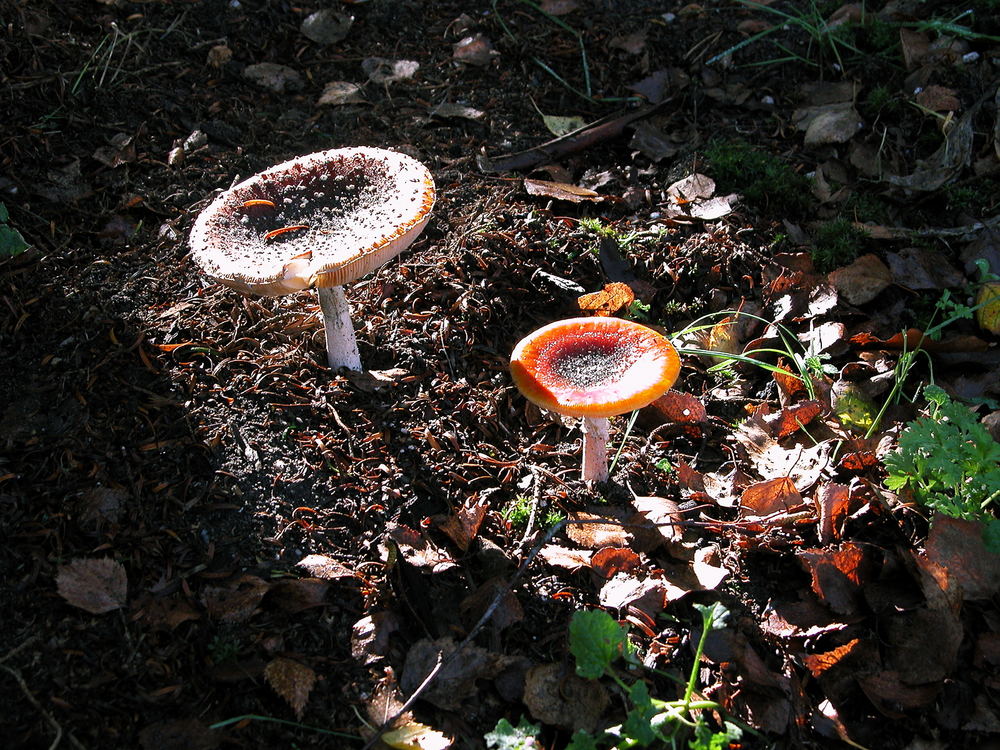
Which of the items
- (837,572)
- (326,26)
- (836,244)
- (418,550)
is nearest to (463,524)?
(418,550)

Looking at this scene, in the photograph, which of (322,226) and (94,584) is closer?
Result: (94,584)

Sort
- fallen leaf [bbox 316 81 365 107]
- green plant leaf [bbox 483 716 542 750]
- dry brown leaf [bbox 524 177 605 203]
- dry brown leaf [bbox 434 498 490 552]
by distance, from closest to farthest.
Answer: green plant leaf [bbox 483 716 542 750]
dry brown leaf [bbox 434 498 490 552]
dry brown leaf [bbox 524 177 605 203]
fallen leaf [bbox 316 81 365 107]

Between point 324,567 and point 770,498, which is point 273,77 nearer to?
point 324,567

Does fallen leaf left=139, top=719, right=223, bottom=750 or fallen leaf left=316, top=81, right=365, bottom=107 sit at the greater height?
fallen leaf left=316, top=81, right=365, bottom=107

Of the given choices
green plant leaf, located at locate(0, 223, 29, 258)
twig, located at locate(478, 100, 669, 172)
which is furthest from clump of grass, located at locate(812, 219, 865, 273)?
green plant leaf, located at locate(0, 223, 29, 258)

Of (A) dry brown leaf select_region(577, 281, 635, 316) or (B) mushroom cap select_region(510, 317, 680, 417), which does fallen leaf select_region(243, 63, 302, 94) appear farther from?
(B) mushroom cap select_region(510, 317, 680, 417)

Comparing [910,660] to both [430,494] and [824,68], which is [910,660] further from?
[824,68]

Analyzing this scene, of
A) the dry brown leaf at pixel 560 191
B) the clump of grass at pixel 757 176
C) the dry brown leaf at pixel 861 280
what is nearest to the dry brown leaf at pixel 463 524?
the dry brown leaf at pixel 560 191

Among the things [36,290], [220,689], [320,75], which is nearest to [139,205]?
[36,290]
